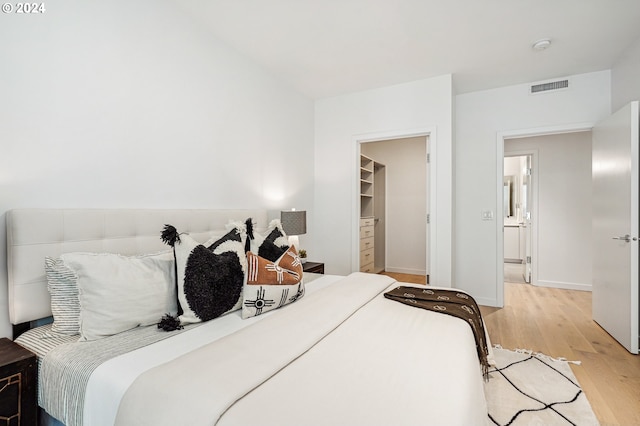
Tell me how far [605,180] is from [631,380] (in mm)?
1791

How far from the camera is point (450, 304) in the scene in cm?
185

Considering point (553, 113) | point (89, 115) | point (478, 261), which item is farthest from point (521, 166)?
point (89, 115)

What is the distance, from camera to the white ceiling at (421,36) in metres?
2.26

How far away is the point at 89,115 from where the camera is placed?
5.81 feet

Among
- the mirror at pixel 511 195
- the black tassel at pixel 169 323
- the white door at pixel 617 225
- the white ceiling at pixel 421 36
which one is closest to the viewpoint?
the black tassel at pixel 169 323

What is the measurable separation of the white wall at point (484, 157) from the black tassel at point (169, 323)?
338 centimetres

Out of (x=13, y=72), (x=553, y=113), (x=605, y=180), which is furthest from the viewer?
(x=553, y=113)

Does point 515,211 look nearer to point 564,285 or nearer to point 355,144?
point 564,285

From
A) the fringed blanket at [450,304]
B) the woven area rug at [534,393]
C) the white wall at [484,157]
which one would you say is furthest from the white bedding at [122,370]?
the white wall at [484,157]

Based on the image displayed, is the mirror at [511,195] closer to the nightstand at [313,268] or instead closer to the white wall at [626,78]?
the white wall at [626,78]

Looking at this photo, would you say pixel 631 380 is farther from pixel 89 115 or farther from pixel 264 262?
pixel 89 115

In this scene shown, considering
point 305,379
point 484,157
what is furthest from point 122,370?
point 484,157

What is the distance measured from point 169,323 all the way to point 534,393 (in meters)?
2.22

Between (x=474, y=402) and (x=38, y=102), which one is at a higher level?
(x=38, y=102)
